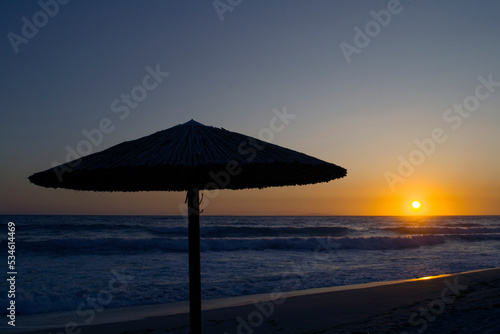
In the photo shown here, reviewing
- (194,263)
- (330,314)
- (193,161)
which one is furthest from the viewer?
(330,314)

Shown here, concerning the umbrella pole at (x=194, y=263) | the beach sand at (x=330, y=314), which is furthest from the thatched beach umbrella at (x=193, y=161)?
the beach sand at (x=330, y=314)

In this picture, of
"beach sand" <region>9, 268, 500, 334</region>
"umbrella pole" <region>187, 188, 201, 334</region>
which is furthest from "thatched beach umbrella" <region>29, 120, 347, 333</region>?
"beach sand" <region>9, 268, 500, 334</region>

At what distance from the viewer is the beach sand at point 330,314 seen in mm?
5723

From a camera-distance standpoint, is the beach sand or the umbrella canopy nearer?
the umbrella canopy

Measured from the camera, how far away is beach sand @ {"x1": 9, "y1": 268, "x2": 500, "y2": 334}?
225 inches

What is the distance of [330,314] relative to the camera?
23.3ft

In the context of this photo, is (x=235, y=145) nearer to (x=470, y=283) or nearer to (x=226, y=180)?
(x=226, y=180)

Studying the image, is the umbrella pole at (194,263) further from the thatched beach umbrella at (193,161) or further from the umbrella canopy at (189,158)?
the umbrella canopy at (189,158)

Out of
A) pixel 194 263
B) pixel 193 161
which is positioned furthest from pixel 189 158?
pixel 194 263

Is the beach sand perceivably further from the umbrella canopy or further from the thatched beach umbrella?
the umbrella canopy

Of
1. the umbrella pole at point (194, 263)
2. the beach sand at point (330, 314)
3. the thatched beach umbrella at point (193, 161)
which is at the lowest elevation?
the beach sand at point (330, 314)

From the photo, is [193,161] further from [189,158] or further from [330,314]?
[330,314]

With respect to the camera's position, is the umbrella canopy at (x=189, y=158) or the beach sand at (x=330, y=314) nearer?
the umbrella canopy at (x=189, y=158)

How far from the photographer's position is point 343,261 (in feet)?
53.9
